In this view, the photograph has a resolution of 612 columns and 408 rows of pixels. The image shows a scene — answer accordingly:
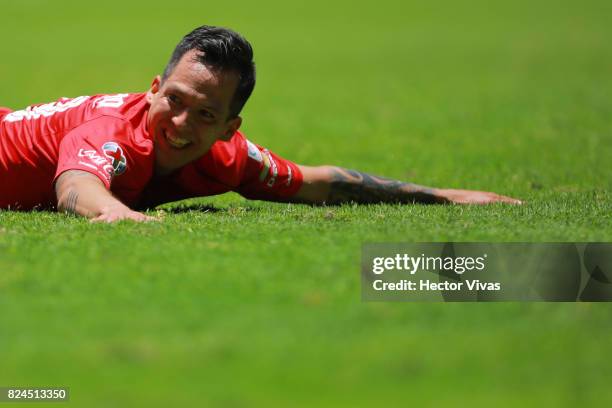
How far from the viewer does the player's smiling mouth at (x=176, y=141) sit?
8047mm

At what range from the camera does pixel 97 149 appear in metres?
7.80

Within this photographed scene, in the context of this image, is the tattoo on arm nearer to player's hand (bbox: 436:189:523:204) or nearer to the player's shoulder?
player's hand (bbox: 436:189:523:204)

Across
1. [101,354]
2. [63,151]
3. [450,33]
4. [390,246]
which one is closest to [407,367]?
[101,354]

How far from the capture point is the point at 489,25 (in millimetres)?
40938

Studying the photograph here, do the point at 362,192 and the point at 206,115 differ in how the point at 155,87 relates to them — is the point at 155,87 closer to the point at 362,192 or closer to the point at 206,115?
the point at 206,115

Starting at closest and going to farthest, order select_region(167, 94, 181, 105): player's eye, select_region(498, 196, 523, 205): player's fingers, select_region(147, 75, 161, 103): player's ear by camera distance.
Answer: select_region(167, 94, 181, 105): player's eye
select_region(147, 75, 161, 103): player's ear
select_region(498, 196, 523, 205): player's fingers

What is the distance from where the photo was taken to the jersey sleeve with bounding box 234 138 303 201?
909 centimetres

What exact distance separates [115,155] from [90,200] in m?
0.48

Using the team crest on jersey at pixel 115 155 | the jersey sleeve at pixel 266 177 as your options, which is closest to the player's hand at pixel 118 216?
the team crest on jersey at pixel 115 155

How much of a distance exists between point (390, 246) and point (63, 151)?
2667 mm

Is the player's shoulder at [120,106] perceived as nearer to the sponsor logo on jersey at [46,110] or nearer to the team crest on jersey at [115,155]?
the sponsor logo on jersey at [46,110]

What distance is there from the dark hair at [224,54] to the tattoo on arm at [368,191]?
1580mm

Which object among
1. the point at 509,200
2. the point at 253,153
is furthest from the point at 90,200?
the point at 509,200

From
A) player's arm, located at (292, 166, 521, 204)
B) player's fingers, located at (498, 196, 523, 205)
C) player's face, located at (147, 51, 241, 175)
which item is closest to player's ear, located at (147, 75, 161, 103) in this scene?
player's face, located at (147, 51, 241, 175)
